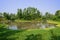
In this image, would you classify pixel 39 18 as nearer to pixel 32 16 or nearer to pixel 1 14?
pixel 32 16

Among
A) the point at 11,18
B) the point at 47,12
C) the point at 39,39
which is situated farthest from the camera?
the point at 47,12

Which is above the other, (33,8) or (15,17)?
(33,8)

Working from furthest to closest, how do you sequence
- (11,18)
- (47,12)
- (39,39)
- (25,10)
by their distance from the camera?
(47,12)
(25,10)
(11,18)
(39,39)

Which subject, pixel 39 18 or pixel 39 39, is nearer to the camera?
pixel 39 39

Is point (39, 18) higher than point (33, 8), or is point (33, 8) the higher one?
point (33, 8)

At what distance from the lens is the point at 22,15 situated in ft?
215

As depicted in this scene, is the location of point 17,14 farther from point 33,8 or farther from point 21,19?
point 33,8

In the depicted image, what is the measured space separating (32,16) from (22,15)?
477cm

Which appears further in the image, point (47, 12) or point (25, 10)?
point (47, 12)

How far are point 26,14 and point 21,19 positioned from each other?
334 centimetres

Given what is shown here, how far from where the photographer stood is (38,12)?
68562 millimetres

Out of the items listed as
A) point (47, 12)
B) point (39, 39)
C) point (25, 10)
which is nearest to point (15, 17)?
point (25, 10)

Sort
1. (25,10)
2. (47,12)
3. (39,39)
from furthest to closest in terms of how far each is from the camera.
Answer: (47,12) < (25,10) < (39,39)

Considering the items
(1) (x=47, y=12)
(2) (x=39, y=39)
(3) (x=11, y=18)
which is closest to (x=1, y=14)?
(3) (x=11, y=18)
